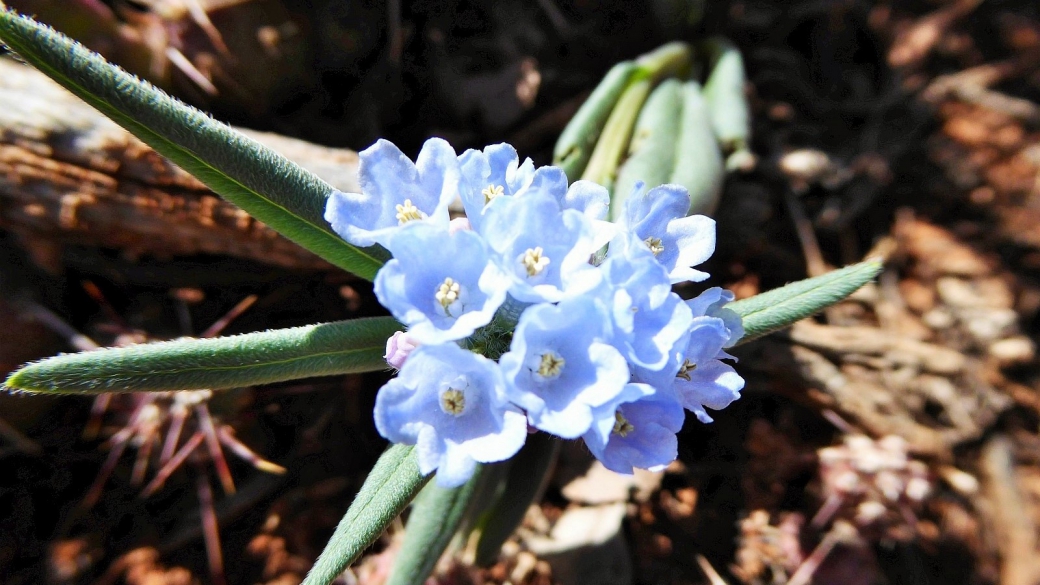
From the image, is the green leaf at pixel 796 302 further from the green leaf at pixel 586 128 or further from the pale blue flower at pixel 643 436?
the green leaf at pixel 586 128

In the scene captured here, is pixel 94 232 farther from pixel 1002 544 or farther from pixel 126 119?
pixel 1002 544

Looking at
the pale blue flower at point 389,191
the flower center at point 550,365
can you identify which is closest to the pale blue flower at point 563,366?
the flower center at point 550,365

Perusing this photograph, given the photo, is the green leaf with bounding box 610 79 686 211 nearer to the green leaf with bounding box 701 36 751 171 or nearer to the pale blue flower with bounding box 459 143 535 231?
the green leaf with bounding box 701 36 751 171

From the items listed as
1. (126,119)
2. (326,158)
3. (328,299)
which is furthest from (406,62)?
(126,119)

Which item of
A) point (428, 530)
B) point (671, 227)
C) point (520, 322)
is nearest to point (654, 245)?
point (671, 227)

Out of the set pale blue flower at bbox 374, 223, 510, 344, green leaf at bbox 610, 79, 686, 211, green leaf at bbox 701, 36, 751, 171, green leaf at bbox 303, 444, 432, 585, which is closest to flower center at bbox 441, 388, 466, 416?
pale blue flower at bbox 374, 223, 510, 344

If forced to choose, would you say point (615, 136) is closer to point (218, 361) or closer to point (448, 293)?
point (448, 293)
